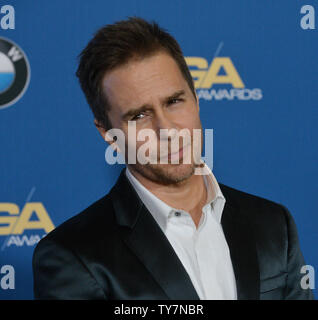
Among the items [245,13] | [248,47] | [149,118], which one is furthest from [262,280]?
[245,13]

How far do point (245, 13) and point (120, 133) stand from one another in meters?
0.74

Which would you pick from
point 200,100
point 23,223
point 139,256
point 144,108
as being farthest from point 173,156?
point 23,223

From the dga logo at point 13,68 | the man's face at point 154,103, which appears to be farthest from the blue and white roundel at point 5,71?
the man's face at point 154,103

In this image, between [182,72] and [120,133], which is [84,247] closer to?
[120,133]

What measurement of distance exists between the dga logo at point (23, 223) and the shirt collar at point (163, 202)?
1.68 feet

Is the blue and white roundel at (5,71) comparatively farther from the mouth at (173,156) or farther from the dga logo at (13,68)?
the mouth at (173,156)

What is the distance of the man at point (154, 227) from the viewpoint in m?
1.09

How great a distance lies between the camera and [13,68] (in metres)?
1.56

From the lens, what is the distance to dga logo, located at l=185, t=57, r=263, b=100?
1605 millimetres

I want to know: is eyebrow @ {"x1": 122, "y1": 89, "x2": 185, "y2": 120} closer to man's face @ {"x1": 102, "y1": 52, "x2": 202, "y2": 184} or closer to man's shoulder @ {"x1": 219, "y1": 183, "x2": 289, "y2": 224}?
man's face @ {"x1": 102, "y1": 52, "x2": 202, "y2": 184}

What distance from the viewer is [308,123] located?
166 cm

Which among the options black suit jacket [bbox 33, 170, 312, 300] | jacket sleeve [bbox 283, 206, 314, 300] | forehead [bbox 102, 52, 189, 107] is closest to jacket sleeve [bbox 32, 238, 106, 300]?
black suit jacket [bbox 33, 170, 312, 300]

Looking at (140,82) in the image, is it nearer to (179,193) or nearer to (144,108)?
(144,108)

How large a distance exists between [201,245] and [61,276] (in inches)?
14.1
